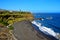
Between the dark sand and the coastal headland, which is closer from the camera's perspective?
the coastal headland

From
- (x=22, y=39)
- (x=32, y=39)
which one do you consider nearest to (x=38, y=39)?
(x=32, y=39)

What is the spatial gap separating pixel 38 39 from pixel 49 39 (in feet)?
9.32

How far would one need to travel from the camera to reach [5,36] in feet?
66.8

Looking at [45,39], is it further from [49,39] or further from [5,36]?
[5,36]

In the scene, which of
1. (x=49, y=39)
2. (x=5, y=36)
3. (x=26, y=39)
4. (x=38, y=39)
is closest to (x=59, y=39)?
(x=49, y=39)

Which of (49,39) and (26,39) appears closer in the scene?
(26,39)

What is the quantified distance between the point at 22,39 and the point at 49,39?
7.26m

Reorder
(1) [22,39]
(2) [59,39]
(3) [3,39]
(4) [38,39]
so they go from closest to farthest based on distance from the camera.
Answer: (3) [3,39]
(1) [22,39]
(4) [38,39]
(2) [59,39]

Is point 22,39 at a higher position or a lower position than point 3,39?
lower

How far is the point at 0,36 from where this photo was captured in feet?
65.2

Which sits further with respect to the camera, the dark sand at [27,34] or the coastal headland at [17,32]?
the dark sand at [27,34]

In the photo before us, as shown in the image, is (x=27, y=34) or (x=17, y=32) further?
(x=17, y=32)

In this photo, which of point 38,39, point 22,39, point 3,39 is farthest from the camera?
point 38,39

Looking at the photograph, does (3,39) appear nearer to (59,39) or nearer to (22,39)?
(22,39)
